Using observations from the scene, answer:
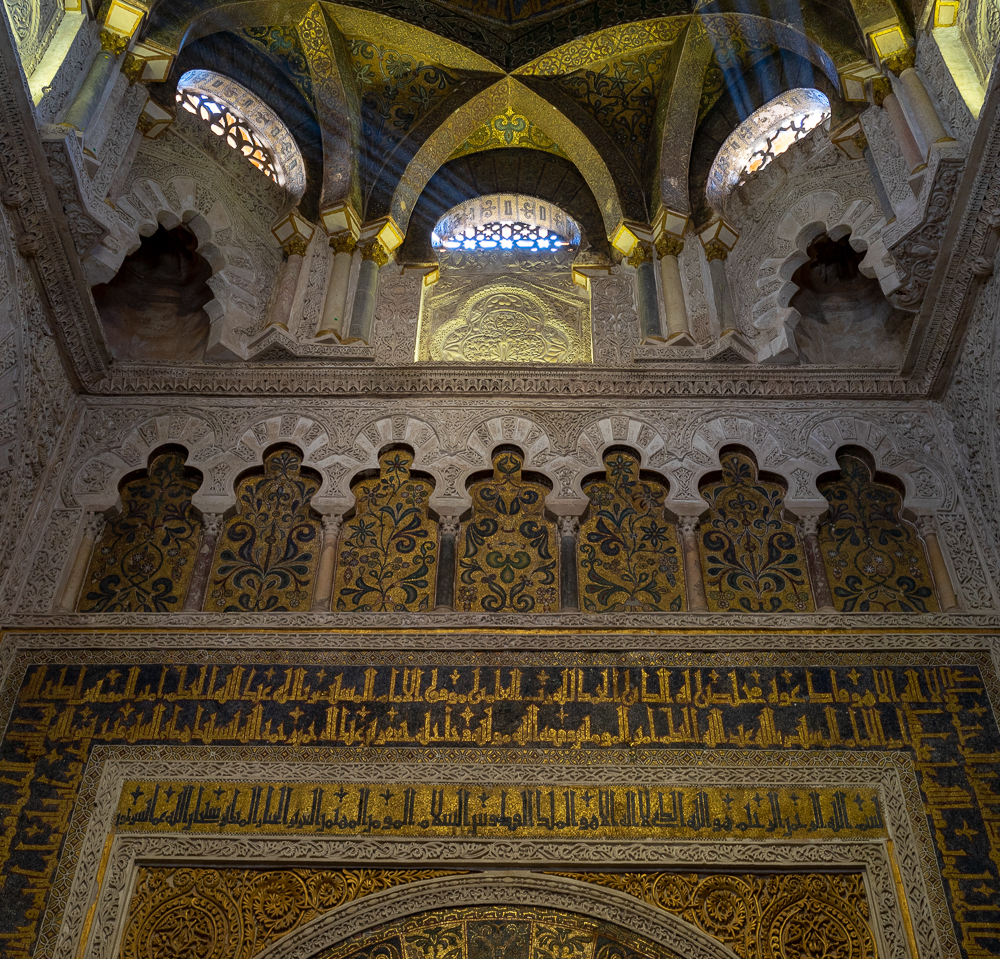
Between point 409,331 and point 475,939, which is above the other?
point 409,331

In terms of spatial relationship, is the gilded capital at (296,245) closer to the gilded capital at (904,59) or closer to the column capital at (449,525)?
the column capital at (449,525)

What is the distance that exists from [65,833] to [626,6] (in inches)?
246

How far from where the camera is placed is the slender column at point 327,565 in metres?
5.63

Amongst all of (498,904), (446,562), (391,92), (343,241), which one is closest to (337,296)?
(343,241)

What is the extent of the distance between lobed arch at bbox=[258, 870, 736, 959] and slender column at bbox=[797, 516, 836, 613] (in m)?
1.86

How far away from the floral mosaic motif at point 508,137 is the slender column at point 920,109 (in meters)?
2.56

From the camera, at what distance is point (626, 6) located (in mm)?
7309

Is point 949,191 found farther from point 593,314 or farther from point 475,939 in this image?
point 475,939

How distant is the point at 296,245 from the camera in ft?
23.0

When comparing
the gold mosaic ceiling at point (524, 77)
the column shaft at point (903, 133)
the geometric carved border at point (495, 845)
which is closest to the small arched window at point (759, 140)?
the gold mosaic ceiling at point (524, 77)

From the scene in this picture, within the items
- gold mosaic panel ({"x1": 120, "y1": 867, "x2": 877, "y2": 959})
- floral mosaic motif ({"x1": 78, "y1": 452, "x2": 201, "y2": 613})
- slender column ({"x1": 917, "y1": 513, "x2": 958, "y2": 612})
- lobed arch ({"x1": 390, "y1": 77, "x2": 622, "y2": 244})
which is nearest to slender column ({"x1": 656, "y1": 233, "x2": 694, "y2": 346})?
lobed arch ({"x1": 390, "y1": 77, "x2": 622, "y2": 244})

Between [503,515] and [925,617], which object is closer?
[925,617]

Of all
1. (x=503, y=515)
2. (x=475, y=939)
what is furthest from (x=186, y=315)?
(x=475, y=939)

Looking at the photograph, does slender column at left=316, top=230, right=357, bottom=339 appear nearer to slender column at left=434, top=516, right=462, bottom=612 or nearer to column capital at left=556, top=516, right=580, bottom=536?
slender column at left=434, top=516, right=462, bottom=612
